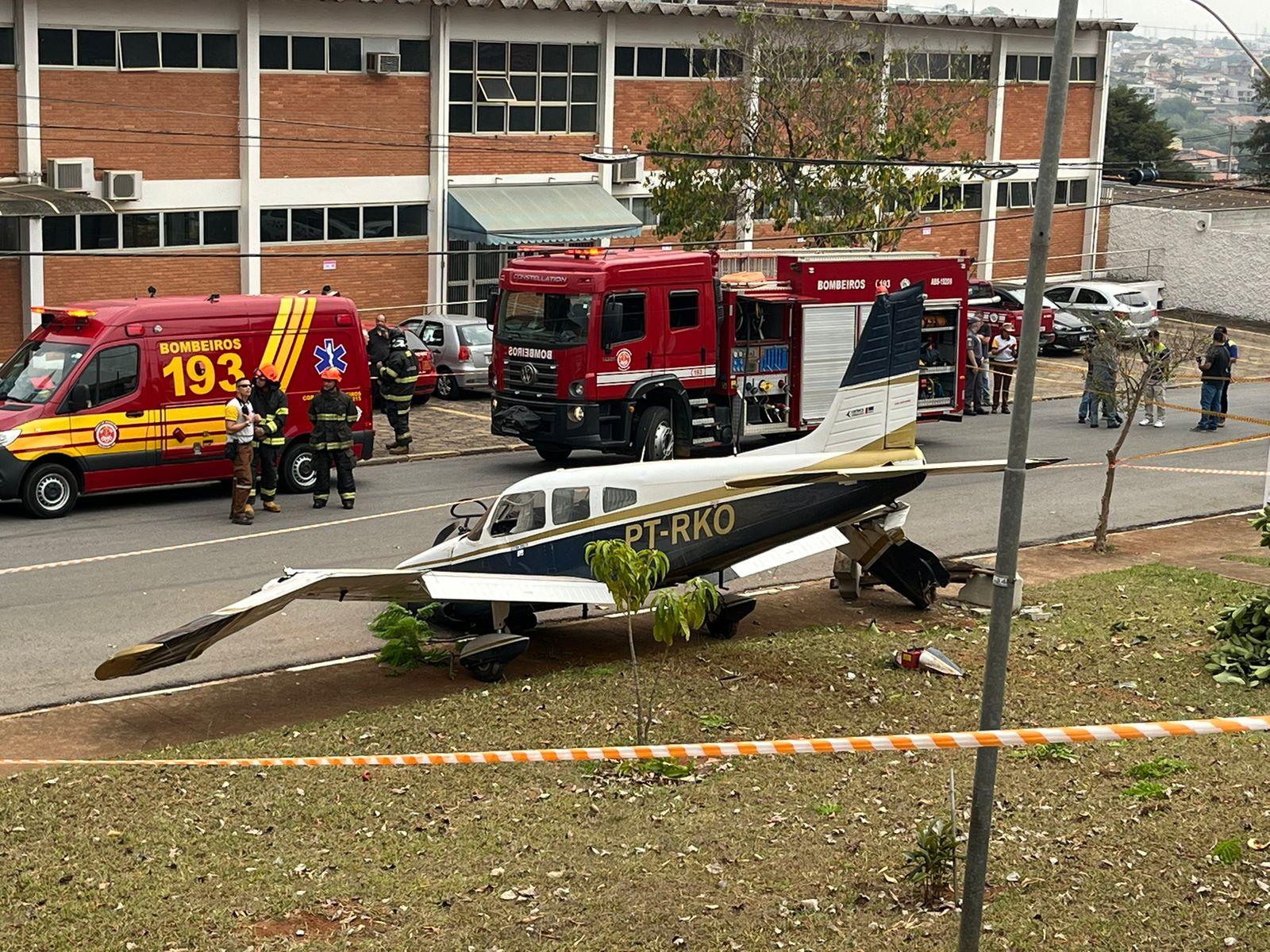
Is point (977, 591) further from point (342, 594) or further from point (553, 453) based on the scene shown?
point (553, 453)

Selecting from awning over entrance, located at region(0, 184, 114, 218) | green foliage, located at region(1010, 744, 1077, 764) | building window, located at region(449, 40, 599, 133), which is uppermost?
building window, located at region(449, 40, 599, 133)

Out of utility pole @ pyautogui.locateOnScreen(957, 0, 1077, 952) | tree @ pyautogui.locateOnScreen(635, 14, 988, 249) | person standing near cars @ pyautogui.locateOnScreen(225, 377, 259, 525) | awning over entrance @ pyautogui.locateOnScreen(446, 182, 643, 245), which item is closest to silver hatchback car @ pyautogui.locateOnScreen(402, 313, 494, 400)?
awning over entrance @ pyautogui.locateOnScreen(446, 182, 643, 245)

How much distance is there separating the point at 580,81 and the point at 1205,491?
2098cm

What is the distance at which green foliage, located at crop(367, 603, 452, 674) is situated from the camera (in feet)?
48.3

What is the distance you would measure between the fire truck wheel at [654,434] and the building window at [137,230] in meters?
12.9

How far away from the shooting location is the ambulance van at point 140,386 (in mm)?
20797

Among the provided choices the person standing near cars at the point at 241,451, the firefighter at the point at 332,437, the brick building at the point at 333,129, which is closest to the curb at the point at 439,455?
the firefighter at the point at 332,437

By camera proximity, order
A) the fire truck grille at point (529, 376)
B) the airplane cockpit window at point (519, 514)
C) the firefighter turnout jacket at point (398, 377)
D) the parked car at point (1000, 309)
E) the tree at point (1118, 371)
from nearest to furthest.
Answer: the airplane cockpit window at point (519, 514)
the tree at point (1118, 371)
the fire truck grille at point (529, 376)
the firefighter turnout jacket at point (398, 377)
the parked car at point (1000, 309)

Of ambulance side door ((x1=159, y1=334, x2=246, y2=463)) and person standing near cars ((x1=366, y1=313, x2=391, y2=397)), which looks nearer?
ambulance side door ((x1=159, y1=334, x2=246, y2=463))

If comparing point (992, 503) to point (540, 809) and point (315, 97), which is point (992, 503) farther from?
point (315, 97)

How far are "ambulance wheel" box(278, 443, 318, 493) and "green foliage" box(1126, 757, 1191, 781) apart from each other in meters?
13.3

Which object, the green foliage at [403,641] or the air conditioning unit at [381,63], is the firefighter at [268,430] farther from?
the air conditioning unit at [381,63]

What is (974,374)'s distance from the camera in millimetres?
31375

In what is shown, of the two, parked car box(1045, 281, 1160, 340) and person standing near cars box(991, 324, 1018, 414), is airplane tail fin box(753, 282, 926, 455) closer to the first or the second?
person standing near cars box(991, 324, 1018, 414)
